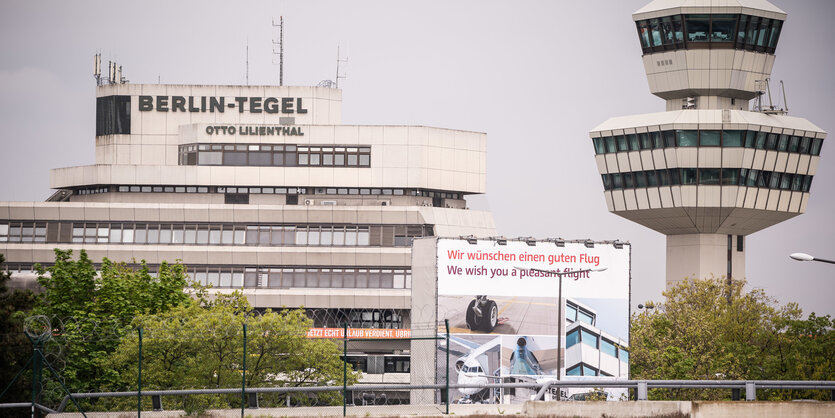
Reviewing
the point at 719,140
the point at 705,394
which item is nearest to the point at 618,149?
the point at 719,140

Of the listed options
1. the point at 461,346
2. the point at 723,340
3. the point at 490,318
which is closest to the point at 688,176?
the point at 723,340

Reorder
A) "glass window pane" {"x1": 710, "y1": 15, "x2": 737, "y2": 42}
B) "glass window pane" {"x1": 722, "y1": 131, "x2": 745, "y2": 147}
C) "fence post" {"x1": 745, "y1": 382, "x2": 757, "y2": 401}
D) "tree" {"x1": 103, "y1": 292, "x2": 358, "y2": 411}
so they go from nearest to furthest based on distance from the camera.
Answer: "fence post" {"x1": 745, "y1": 382, "x2": 757, "y2": 401}
"tree" {"x1": 103, "y1": 292, "x2": 358, "y2": 411}
"glass window pane" {"x1": 722, "y1": 131, "x2": 745, "y2": 147}
"glass window pane" {"x1": 710, "y1": 15, "x2": 737, "y2": 42}

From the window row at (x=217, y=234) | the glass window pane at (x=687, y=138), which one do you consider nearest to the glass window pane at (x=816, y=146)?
the glass window pane at (x=687, y=138)

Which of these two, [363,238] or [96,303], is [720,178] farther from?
[96,303]

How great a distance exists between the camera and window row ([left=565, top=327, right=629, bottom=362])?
77625 millimetres

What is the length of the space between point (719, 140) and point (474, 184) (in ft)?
73.0

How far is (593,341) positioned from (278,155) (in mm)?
41111

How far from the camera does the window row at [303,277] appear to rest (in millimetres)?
103062

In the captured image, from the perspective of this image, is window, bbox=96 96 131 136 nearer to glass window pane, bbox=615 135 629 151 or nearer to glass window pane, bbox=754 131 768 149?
glass window pane, bbox=615 135 629 151

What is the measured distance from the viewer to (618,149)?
112625 millimetres

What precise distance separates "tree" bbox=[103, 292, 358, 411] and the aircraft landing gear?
1923 centimetres

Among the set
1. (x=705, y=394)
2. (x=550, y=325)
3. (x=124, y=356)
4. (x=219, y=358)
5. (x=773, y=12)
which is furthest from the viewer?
(x=773, y=12)

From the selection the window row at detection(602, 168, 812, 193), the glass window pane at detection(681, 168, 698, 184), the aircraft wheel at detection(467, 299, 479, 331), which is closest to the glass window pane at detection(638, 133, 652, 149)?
the window row at detection(602, 168, 812, 193)

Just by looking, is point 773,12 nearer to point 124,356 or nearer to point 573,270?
point 573,270
